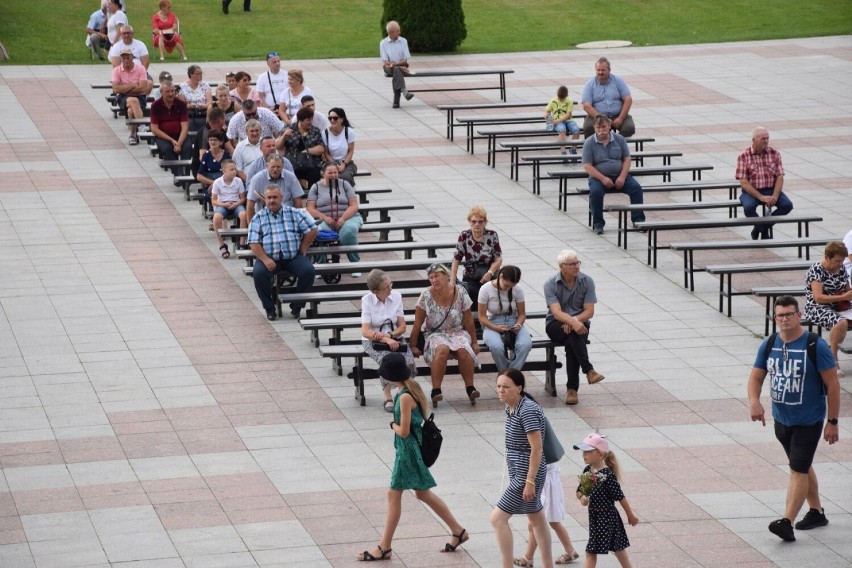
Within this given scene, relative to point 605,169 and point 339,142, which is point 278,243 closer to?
point 339,142

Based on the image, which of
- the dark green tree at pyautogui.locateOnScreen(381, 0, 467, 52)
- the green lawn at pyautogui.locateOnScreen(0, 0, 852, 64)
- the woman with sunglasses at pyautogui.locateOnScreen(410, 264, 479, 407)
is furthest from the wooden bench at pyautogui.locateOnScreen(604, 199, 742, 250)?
the green lawn at pyautogui.locateOnScreen(0, 0, 852, 64)

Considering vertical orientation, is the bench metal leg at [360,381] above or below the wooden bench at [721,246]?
below

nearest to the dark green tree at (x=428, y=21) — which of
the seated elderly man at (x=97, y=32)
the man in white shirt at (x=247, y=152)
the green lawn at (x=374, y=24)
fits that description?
the green lawn at (x=374, y=24)

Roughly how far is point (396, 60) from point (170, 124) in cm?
699

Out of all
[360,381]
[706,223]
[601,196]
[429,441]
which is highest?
[429,441]

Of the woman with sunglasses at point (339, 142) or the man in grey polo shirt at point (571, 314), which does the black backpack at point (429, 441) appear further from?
the woman with sunglasses at point (339, 142)

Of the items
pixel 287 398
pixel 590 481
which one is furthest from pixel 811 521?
pixel 287 398

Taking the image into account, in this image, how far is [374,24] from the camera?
37406 mm

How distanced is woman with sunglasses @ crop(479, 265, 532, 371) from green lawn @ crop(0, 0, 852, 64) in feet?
65.6

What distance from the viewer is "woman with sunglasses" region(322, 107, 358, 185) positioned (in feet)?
63.8

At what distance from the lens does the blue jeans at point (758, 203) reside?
1889 cm

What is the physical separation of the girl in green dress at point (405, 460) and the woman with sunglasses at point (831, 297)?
536 centimetres

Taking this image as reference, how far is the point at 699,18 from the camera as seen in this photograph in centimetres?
3750

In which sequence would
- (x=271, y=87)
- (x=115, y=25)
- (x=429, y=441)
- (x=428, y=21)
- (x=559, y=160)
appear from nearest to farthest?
(x=429, y=441), (x=559, y=160), (x=271, y=87), (x=115, y=25), (x=428, y=21)
